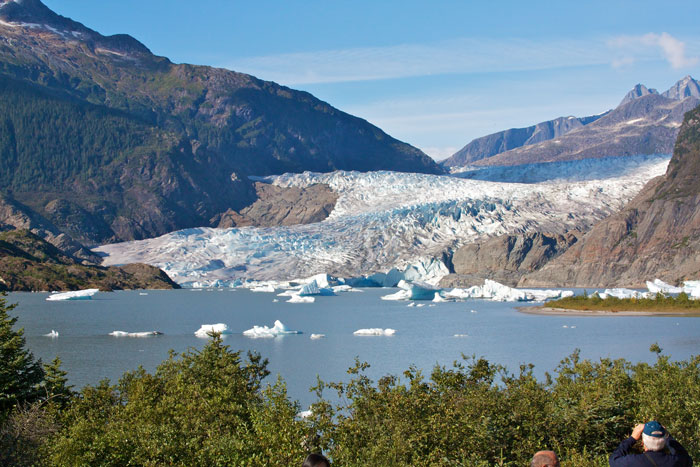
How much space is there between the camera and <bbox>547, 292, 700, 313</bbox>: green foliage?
6444 centimetres

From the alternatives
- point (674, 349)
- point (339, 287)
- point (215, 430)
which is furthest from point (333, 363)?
point (339, 287)

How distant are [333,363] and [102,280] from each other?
73303 mm

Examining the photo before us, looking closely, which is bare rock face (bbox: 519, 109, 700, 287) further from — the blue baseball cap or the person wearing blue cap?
the blue baseball cap

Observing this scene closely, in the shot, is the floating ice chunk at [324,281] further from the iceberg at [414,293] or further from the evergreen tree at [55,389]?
the evergreen tree at [55,389]

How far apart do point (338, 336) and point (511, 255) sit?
241ft

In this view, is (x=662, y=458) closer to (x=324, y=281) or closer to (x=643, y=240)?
(x=324, y=281)

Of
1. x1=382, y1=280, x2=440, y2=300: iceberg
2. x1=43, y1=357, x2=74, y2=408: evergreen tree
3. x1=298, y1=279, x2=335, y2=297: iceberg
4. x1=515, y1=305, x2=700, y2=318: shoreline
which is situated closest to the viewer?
x1=43, y1=357, x2=74, y2=408: evergreen tree

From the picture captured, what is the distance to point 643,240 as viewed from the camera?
106 m

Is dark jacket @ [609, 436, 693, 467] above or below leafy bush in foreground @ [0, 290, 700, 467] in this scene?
above

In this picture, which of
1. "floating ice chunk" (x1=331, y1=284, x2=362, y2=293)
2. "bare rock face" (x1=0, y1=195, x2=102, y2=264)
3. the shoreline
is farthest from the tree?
"bare rock face" (x1=0, y1=195, x2=102, y2=264)

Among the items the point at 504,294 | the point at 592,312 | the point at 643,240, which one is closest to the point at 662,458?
the point at 592,312

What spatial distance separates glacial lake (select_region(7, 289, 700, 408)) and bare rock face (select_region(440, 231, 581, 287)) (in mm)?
34025

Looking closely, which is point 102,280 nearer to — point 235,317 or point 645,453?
point 235,317

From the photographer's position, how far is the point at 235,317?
63.7 meters
